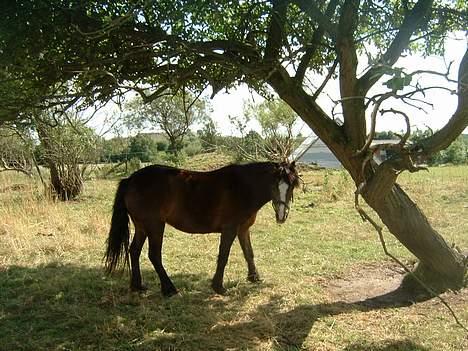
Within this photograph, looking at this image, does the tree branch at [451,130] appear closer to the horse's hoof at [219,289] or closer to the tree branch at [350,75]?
the tree branch at [350,75]

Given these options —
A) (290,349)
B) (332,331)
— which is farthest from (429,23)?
(290,349)

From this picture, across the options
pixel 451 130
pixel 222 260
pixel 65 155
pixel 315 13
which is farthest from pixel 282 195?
pixel 65 155

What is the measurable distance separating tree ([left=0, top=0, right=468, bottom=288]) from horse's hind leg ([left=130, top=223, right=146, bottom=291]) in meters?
1.64

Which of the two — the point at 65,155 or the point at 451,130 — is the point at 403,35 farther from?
the point at 65,155

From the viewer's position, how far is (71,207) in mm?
11820

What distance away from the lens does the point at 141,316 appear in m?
4.31

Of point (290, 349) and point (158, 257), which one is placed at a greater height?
point (158, 257)

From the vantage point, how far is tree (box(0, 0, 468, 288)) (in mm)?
3806

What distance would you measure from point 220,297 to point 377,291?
6.04 feet

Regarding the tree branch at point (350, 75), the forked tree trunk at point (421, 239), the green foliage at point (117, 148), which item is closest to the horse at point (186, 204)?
the tree branch at point (350, 75)

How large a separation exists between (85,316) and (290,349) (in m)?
2.03

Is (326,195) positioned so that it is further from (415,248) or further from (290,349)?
(290,349)

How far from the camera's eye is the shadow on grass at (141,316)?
3.76m

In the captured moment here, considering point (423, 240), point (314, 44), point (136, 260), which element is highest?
point (314, 44)
